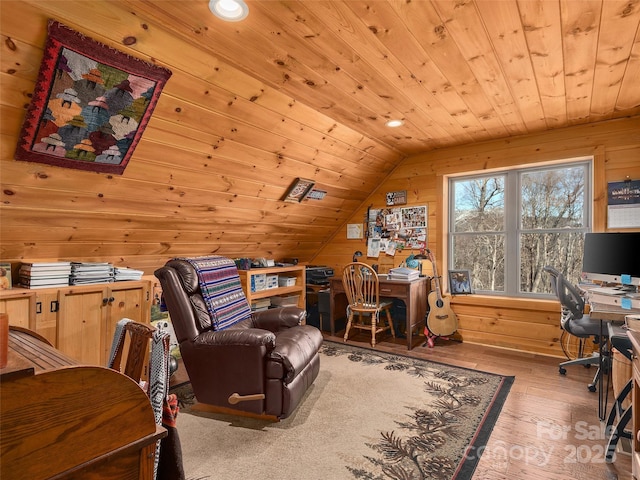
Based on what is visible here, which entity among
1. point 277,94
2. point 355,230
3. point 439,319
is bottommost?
point 439,319

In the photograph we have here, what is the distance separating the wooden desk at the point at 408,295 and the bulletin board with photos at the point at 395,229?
0.52m

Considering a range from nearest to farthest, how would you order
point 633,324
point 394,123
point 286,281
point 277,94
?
point 633,324 < point 277,94 < point 394,123 < point 286,281

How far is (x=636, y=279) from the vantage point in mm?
2607

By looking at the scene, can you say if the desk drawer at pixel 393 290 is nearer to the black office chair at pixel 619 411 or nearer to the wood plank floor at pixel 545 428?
the wood plank floor at pixel 545 428

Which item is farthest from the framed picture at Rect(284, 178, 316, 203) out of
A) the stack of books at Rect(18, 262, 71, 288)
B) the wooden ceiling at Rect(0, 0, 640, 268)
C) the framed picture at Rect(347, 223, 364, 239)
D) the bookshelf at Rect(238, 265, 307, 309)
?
the stack of books at Rect(18, 262, 71, 288)

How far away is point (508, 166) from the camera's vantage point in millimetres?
3662

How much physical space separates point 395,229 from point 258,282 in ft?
5.87

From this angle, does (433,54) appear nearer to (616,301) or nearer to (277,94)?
(277,94)

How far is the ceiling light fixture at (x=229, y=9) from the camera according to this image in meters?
1.58

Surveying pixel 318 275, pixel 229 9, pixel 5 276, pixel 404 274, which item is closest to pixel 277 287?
pixel 318 275

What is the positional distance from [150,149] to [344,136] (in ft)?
5.57

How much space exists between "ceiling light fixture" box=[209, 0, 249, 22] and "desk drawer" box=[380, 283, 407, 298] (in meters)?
2.78

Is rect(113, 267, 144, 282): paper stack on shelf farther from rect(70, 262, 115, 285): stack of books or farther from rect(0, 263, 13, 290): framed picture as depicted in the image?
rect(0, 263, 13, 290): framed picture

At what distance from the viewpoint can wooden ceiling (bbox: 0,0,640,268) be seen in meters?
1.66
